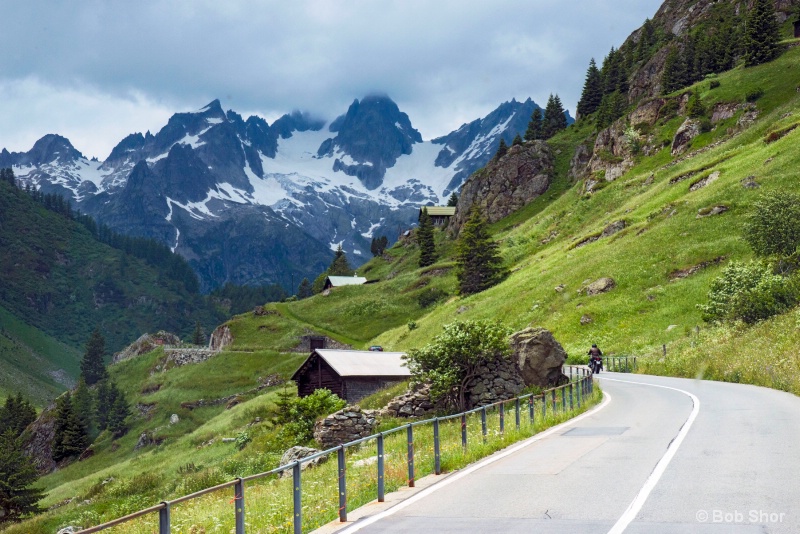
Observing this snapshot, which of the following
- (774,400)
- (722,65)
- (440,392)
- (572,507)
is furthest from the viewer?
(722,65)

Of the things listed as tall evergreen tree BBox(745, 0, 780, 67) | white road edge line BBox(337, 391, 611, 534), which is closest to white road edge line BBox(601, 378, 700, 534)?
white road edge line BBox(337, 391, 611, 534)

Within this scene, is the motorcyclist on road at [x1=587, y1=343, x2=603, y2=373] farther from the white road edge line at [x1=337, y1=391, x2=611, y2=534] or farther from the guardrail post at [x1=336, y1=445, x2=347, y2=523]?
the guardrail post at [x1=336, y1=445, x2=347, y2=523]

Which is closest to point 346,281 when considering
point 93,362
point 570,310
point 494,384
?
point 93,362

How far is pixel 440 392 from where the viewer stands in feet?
94.7

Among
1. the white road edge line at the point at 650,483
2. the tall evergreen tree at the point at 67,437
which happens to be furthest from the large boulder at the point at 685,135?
the tall evergreen tree at the point at 67,437

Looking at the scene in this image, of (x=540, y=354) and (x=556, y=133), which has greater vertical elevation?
(x=556, y=133)

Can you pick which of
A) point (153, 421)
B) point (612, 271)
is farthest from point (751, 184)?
point (153, 421)

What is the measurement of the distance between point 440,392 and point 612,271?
40.6 m

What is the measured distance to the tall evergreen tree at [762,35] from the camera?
112 metres

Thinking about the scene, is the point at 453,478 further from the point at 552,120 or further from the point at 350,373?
the point at 552,120

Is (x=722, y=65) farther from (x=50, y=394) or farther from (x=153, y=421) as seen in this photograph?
(x=50, y=394)

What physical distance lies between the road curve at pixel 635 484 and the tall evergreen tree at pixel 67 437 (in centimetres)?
8270

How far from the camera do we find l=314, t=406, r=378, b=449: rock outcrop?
91.4 feet

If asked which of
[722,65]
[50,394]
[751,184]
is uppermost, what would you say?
[722,65]
